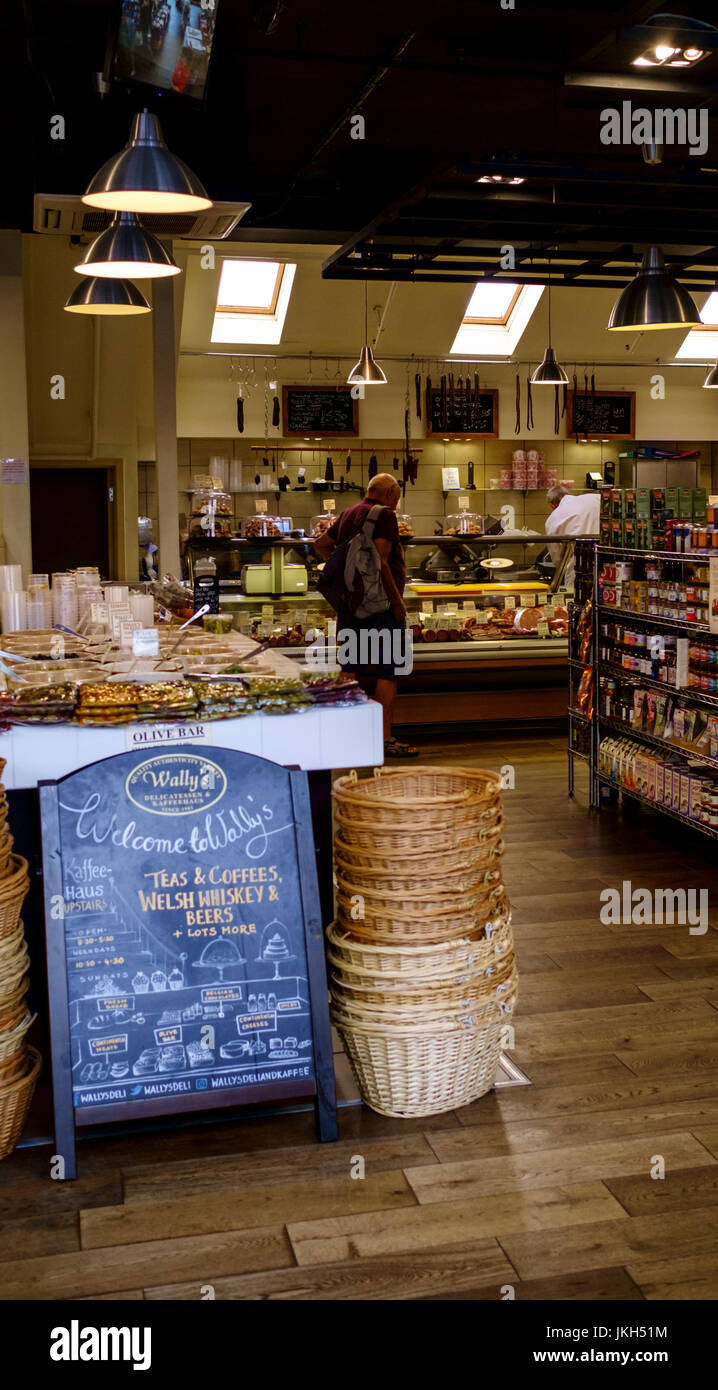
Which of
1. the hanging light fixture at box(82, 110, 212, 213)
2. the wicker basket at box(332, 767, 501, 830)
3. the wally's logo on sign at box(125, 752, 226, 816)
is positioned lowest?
the wicker basket at box(332, 767, 501, 830)

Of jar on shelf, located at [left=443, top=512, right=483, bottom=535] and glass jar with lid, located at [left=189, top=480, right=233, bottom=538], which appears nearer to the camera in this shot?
glass jar with lid, located at [left=189, top=480, right=233, bottom=538]

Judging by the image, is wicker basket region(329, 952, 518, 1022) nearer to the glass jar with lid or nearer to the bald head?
the bald head

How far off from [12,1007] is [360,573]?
4.43 metres

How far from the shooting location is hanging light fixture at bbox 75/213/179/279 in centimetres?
449

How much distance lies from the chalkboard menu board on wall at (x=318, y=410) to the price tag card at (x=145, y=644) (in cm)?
801

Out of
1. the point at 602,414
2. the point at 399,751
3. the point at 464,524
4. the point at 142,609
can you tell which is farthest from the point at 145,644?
the point at 602,414

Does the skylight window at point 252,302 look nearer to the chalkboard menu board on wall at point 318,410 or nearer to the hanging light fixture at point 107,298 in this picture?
the chalkboard menu board on wall at point 318,410

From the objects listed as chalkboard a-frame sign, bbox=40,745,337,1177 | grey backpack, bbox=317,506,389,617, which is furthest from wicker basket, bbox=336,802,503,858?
grey backpack, bbox=317,506,389,617

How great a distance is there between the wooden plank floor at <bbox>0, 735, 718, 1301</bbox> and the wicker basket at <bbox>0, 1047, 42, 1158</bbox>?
0.06 metres

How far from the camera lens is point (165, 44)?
15.1 ft

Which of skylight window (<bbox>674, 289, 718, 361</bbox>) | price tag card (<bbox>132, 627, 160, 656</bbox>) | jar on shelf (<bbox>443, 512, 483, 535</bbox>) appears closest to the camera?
price tag card (<bbox>132, 627, 160, 656</bbox>)

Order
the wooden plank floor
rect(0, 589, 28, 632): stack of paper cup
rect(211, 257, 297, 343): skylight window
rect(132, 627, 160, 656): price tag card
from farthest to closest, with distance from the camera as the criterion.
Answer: rect(211, 257, 297, 343): skylight window → rect(0, 589, 28, 632): stack of paper cup → rect(132, 627, 160, 656): price tag card → the wooden plank floor

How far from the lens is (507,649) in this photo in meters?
8.79

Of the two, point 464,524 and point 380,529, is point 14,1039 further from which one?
point 464,524
